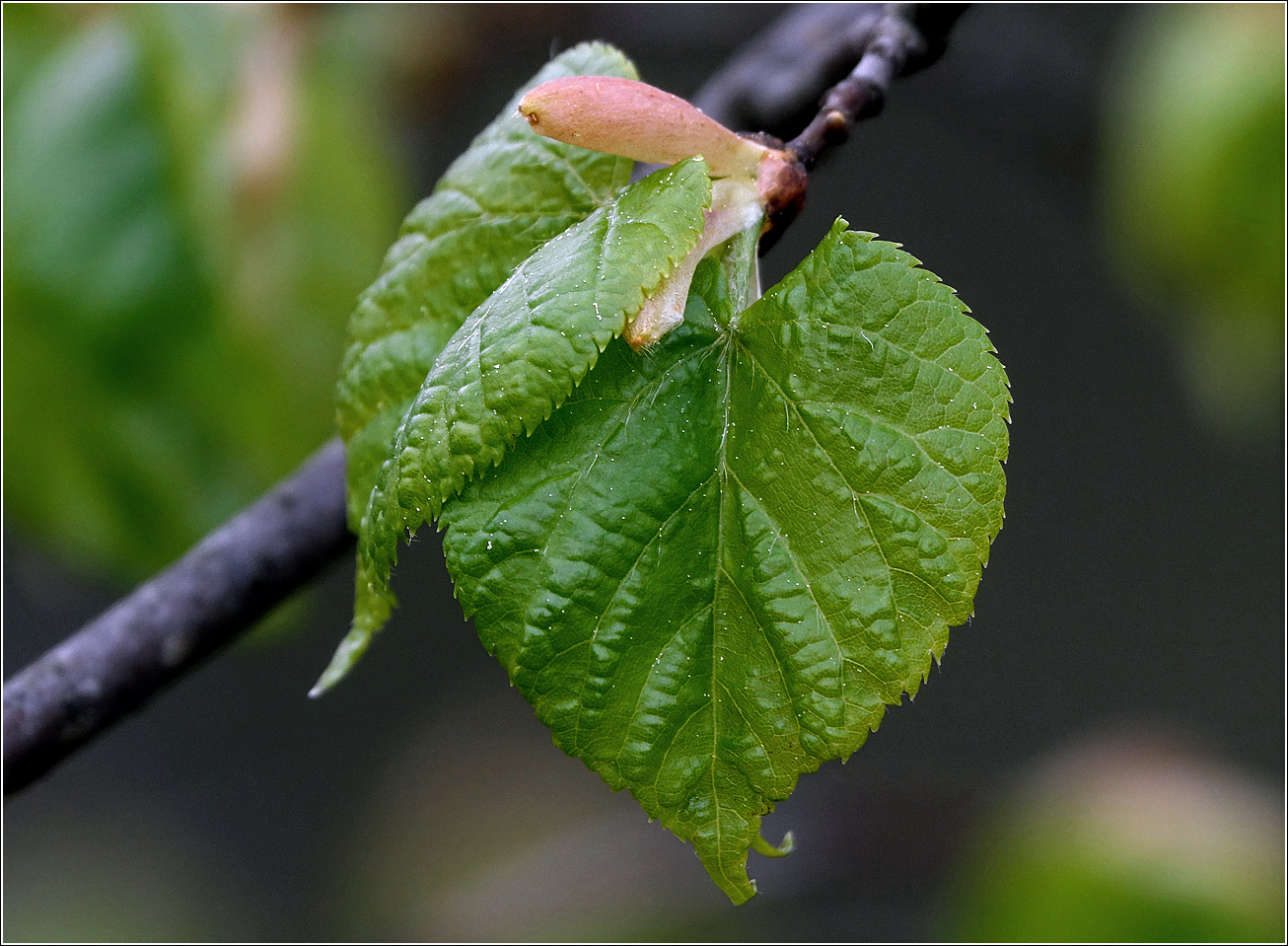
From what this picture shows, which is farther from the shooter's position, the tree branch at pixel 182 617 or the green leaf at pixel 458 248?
the tree branch at pixel 182 617

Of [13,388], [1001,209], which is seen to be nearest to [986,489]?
[13,388]

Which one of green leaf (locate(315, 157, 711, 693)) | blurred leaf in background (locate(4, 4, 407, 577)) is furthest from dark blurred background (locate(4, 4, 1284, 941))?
green leaf (locate(315, 157, 711, 693))

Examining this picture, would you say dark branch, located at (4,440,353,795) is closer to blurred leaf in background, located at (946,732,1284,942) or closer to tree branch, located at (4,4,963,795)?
tree branch, located at (4,4,963,795)

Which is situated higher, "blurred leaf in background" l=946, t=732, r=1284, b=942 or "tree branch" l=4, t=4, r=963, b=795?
"tree branch" l=4, t=4, r=963, b=795

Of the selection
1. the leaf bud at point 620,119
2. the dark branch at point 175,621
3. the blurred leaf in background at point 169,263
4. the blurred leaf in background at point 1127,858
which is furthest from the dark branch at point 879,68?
the blurred leaf in background at point 1127,858

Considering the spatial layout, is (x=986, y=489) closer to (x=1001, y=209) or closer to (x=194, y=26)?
(x=194, y=26)

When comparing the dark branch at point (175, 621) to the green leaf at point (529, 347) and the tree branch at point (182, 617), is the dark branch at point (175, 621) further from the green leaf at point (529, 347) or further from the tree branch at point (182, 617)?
the green leaf at point (529, 347)
